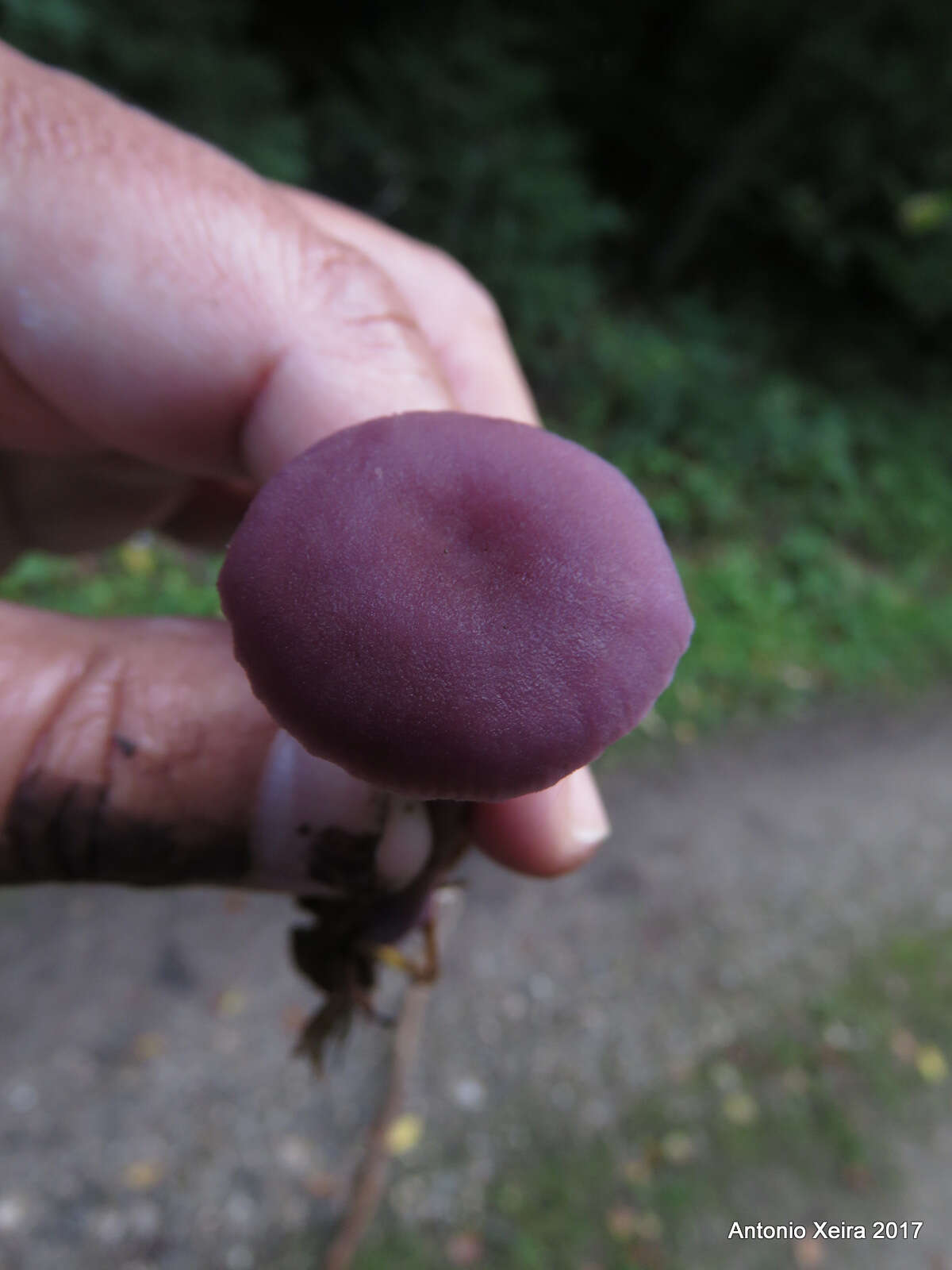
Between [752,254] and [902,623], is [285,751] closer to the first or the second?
[902,623]

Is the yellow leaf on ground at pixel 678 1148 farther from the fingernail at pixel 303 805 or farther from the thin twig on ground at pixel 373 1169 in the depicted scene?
the fingernail at pixel 303 805

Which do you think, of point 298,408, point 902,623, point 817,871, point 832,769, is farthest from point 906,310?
point 298,408

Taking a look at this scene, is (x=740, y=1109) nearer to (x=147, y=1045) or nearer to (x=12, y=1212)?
(x=147, y=1045)

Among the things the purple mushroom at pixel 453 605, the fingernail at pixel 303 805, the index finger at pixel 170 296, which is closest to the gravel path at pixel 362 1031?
→ the fingernail at pixel 303 805

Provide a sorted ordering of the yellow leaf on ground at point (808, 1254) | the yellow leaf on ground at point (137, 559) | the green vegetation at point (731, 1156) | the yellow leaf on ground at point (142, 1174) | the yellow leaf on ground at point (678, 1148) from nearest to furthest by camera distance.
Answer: the yellow leaf on ground at point (142, 1174), the green vegetation at point (731, 1156), the yellow leaf on ground at point (808, 1254), the yellow leaf on ground at point (678, 1148), the yellow leaf on ground at point (137, 559)

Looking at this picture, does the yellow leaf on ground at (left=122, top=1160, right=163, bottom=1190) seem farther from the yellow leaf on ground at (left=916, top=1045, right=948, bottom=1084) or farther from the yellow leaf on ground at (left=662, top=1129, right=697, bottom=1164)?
the yellow leaf on ground at (left=916, top=1045, right=948, bottom=1084)

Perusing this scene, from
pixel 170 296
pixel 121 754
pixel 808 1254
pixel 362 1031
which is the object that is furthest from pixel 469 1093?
pixel 170 296

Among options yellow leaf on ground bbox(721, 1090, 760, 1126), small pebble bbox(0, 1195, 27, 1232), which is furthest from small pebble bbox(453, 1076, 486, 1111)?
small pebble bbox(0, 1195, 27, 1232)
